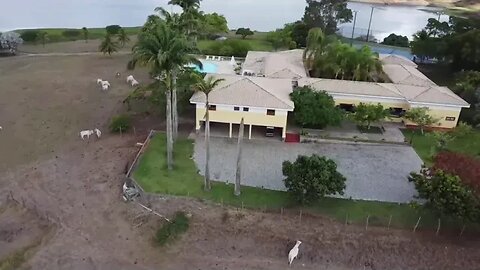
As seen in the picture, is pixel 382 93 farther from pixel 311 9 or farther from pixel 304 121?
pixel 311 9

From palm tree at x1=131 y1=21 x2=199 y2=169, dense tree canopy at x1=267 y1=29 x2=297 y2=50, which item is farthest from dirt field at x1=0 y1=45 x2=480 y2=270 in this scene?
dense tree canopy at x1=267 y1=29 x2=297 y2=50

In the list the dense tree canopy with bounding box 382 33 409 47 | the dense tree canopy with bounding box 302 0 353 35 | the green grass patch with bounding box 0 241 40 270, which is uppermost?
the dense tree canopy with bounding box 302 0 353 35

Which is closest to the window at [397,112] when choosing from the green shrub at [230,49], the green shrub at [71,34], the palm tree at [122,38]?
the green shrub at [230,49]

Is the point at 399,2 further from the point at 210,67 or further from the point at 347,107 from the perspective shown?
the point at 347,107

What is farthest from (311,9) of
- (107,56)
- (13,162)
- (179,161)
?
(13,162)

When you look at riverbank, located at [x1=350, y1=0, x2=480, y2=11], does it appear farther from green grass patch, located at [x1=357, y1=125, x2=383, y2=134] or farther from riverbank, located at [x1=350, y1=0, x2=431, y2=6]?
green grass patch, located at [x1=357, y1=125, x2=383, y2=134]

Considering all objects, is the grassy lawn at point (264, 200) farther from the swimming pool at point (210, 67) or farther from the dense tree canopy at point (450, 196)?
the swimming pool at point (210, 67)
